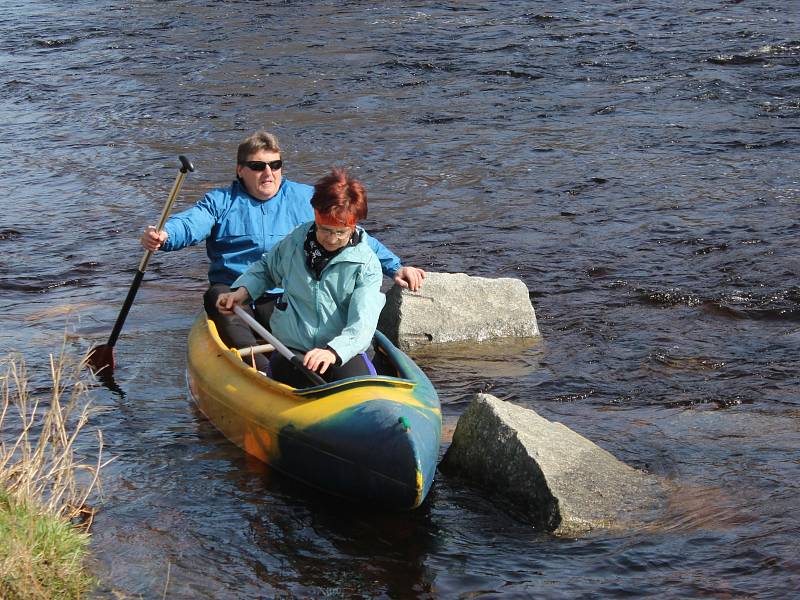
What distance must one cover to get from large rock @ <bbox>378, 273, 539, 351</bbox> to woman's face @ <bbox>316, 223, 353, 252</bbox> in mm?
2154

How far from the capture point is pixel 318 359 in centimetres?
516

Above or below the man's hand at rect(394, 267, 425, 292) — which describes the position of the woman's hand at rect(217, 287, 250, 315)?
below

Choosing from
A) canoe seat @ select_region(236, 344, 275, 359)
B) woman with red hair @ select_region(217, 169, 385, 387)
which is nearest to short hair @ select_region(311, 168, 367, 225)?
woman with red hair @ select_region(217, 169, 385, 387)

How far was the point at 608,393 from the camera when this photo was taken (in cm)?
681

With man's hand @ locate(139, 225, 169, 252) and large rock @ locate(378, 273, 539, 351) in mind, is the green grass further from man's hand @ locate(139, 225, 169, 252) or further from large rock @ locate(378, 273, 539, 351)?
large rock @ locate(378, 273, 539, 351)

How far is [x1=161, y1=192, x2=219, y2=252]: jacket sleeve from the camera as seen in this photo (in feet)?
21.1

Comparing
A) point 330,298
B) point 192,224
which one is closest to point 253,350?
point 192,224

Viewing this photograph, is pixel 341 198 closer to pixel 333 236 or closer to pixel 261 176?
pixel 333 236

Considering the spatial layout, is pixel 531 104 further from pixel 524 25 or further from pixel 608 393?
pixel 608 393

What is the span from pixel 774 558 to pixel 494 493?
4.05 ft

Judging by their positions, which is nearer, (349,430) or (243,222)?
(349,430)

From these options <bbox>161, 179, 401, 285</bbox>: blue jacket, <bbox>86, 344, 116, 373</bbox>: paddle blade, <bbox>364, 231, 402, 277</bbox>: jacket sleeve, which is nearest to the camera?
<bbox>364, 231, 402, 277</bbox>: jacket sleeve

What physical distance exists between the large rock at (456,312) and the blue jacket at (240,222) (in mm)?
1162

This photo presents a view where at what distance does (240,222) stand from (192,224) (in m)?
0.28
